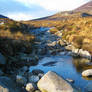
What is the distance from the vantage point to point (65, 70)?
49.6 ft

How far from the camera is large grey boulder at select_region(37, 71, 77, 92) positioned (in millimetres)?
8887

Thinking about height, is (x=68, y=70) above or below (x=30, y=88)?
below

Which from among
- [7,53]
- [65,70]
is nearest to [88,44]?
[65,70]

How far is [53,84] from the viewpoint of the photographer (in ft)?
30.3

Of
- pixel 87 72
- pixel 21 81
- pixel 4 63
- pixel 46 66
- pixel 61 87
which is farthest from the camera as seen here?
pixel 46 66

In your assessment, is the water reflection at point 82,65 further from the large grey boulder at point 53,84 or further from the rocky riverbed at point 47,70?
the large grey boulder at point 53,84

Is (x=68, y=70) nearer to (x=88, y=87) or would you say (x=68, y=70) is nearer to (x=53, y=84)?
(x=88, y=87)

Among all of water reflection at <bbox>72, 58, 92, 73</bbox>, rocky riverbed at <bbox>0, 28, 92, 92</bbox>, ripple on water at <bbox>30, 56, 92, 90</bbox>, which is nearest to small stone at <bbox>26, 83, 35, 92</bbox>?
rocky riverbed at <bbox>0, 28, 92, 92</bbox>

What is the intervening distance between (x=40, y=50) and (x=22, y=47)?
3.25 meters

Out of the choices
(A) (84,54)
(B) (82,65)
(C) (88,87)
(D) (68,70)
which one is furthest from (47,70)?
(A) (84,54)

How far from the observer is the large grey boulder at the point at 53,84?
8.89 meters

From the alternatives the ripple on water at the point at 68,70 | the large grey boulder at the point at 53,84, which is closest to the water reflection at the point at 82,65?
the ripple on water at the point at 68,70

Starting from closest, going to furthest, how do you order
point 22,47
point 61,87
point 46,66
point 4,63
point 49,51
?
point 61,87
point 4,63
point 46,66
point 22,47
point 49,51

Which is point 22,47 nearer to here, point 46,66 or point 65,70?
point 46,66
